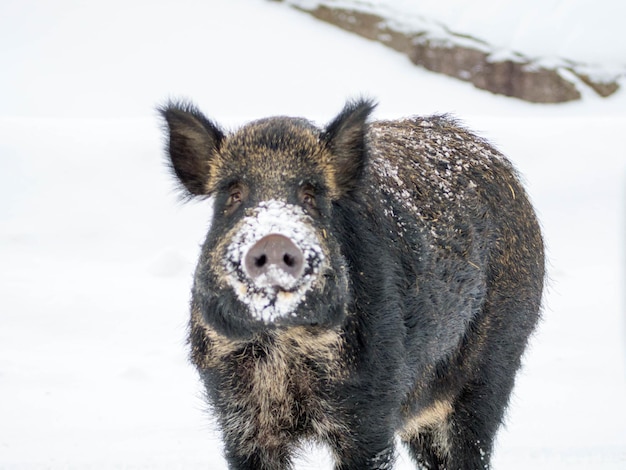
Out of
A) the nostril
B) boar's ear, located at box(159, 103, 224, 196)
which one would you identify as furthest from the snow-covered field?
the nostril

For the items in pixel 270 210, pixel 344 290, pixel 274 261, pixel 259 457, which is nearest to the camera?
pixel 274 261

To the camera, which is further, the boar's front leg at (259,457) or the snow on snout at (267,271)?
the boar's front leg at (259,457)

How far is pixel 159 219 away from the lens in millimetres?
11992

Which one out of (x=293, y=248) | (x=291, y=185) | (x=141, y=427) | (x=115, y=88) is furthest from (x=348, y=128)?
(x=115, y=88)

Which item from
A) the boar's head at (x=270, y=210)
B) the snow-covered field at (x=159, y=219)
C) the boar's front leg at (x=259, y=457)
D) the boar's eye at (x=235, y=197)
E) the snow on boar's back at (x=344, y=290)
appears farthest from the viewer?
the snow-covered field at (x=159, y=219)

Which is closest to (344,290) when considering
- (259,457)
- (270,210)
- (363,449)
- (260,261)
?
(270,210)

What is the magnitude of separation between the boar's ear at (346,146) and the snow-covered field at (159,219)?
4.51 ft

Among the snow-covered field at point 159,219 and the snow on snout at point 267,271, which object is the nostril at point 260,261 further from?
the snow-covered field at point 159,219

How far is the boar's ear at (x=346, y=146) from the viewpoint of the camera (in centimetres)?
413

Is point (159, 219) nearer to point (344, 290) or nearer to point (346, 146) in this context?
point (346, 146)

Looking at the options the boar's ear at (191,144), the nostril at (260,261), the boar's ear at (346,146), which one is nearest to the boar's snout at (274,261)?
the nostril at (260,261)

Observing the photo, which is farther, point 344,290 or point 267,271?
point 344,290

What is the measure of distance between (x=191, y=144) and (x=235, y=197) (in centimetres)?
45

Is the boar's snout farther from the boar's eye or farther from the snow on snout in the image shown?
the boar's eye
